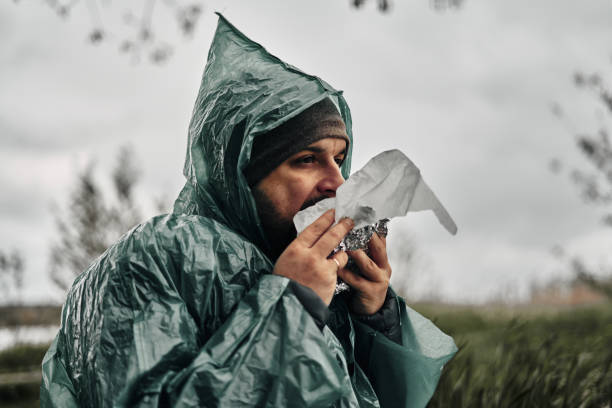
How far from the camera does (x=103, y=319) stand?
5.73ft

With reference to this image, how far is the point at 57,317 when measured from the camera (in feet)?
53.2

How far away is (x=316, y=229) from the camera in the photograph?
1907 millimetres

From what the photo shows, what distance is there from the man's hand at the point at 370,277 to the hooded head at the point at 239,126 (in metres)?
0.36

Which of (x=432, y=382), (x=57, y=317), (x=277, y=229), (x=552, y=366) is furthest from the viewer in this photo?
(x=57, y=317)

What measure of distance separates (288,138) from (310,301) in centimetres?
70

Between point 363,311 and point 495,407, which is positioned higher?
point 363,311

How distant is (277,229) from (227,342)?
0.60m

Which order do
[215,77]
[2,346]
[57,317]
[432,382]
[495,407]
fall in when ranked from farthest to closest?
[57,317]
[2,346]
[495,407]
[215,77]
[432,382]

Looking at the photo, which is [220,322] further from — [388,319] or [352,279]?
[388,319]

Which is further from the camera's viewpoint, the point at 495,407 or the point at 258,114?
the point at 495,407

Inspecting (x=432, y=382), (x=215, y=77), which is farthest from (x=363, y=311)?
(x=215, y=77)

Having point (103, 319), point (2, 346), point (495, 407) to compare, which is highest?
point (103, 319)

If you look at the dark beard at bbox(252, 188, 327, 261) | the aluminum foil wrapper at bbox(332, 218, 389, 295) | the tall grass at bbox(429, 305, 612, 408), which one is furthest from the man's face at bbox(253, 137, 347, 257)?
the tall grass at bbox(429, 305, 612, 408)

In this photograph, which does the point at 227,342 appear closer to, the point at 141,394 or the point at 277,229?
the point at 141,394
